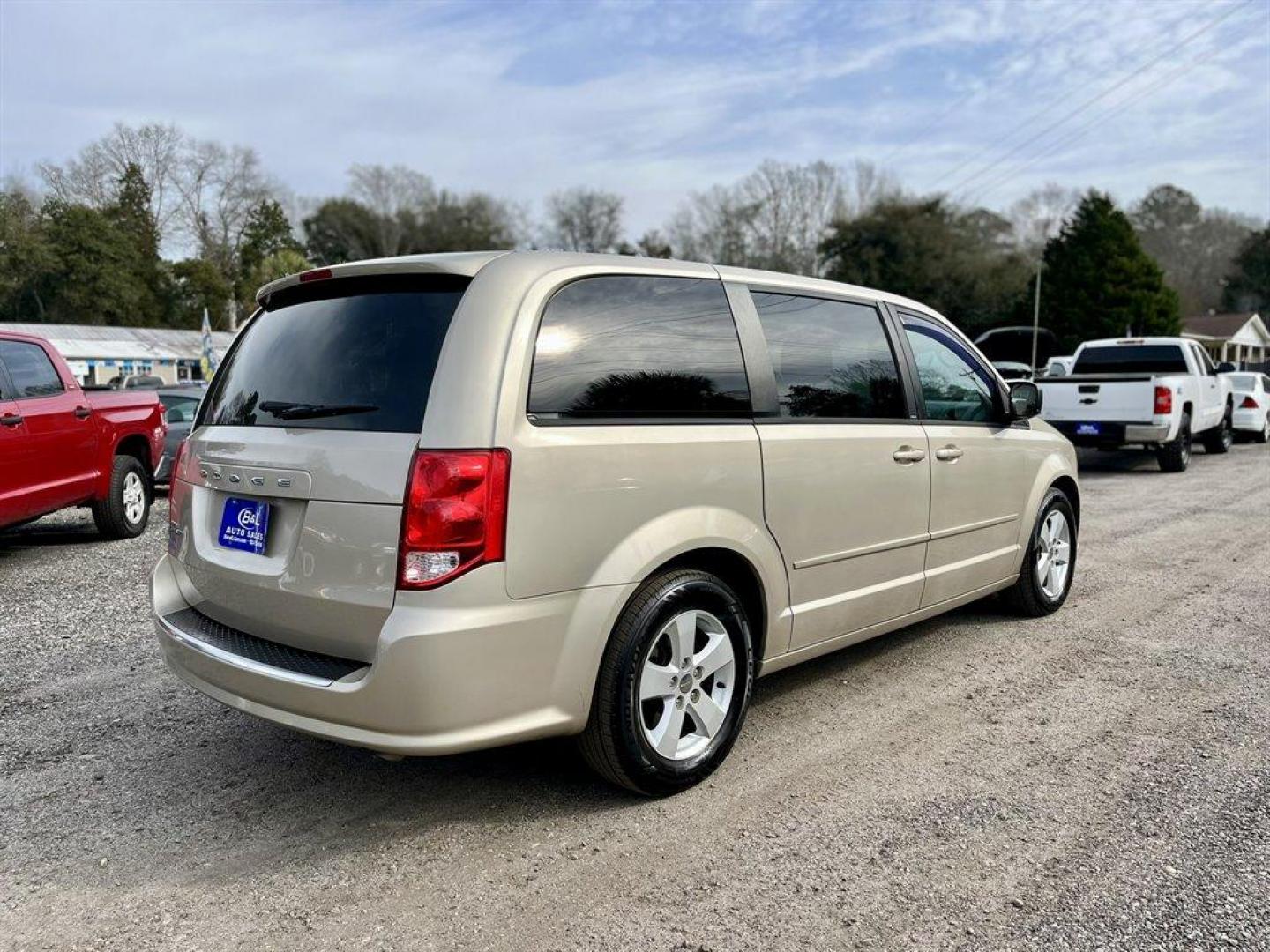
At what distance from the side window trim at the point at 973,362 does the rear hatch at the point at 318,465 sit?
239cm

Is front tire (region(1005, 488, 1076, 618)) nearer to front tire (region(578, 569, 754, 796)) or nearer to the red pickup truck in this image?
front tire (region(578, 569, 754, 796))

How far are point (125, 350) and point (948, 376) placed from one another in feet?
168

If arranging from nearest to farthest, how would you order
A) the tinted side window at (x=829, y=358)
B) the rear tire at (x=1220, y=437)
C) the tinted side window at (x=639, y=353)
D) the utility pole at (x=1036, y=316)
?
1. the tinted side window at (x=639, y=353)
2. the tinted side window at (x=829, y=358)
3. the rear tire at (x=1220, y=437)
4. the utility pole at (x=1036, y=316)

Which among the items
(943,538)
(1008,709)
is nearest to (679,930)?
(1008,709)

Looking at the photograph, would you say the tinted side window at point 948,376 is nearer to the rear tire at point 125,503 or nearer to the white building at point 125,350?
the rear tire at point 125,503

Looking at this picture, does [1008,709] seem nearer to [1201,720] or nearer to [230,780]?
[1201,720]

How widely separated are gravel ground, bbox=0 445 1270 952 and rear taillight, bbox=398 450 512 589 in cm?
94

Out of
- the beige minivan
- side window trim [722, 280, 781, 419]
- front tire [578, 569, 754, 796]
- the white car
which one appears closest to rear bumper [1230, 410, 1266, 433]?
the white car

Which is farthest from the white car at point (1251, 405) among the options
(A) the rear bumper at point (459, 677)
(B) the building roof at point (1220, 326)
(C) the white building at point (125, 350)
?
(B) the building roof at point (1220, 326)

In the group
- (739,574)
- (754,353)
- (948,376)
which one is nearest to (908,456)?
(948,376)

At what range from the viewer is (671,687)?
3246 mm

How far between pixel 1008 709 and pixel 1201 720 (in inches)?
30.2

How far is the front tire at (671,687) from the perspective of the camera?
3043 millimetres

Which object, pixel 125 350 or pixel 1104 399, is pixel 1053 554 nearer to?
pixel 1104 399
